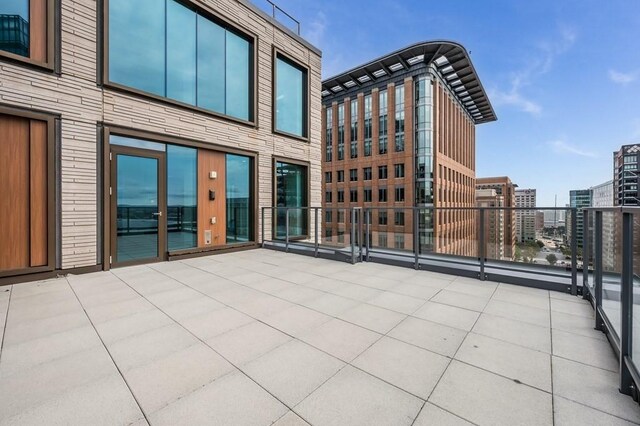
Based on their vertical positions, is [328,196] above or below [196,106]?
below

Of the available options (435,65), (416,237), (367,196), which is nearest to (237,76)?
(416,237)

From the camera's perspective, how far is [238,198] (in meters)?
7.82

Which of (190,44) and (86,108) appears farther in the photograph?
(190,44)

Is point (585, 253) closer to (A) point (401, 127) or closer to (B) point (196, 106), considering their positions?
(B) point (196, 106)

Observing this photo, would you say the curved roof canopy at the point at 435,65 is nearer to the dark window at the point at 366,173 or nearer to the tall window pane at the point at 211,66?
the dark window at the point at 366,173

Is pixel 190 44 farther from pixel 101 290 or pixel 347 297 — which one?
pixel 347 297

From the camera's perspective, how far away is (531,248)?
4.33 m

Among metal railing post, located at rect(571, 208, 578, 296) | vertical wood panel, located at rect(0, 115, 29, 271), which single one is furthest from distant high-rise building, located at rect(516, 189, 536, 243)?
vertical wood panel, located at rect(0, 115, 29, 271)

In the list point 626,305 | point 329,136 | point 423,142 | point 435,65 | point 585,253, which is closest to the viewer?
point 626,305

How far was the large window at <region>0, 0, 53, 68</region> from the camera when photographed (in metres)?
4.48

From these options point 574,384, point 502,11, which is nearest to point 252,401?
point 574,384

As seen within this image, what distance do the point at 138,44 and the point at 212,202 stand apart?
3.66m

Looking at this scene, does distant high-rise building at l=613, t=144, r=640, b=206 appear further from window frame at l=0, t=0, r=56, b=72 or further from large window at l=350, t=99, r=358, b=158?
window frame at l=0, t=0, r=56, b=72

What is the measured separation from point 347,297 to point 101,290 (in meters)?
3.52
